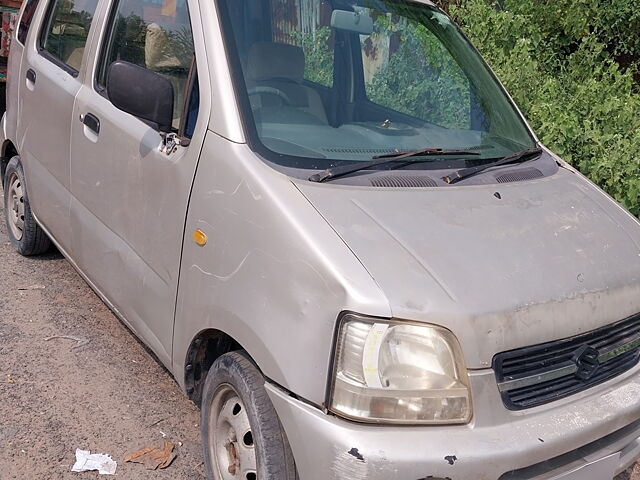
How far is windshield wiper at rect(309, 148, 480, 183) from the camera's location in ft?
8.37

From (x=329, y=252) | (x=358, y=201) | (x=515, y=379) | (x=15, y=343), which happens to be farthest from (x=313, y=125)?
(x=15, y=343)

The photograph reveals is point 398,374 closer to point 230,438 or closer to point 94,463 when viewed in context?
point 230,438

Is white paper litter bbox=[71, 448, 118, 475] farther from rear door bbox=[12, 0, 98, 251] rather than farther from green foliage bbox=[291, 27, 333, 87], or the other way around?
green foliage bbox=[291, 27, 333, 87]

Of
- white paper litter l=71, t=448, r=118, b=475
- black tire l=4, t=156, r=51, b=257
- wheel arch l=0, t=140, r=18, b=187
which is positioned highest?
wheel arch l=0, t=140, r=18, b=187

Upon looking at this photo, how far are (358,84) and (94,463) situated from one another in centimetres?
200

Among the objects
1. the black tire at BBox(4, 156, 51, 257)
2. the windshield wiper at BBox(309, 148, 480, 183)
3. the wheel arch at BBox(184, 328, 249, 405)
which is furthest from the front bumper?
the black tire at BBox(4, 156, 51, 257)

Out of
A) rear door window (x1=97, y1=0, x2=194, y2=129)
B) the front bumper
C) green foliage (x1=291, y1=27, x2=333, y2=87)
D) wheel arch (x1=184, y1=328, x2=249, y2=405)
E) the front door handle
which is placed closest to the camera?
the front bumper

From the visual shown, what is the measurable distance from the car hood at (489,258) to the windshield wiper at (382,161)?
5cm

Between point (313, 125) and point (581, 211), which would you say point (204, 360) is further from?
point (581, 211)

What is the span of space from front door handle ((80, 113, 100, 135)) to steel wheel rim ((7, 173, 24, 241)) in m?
1.49

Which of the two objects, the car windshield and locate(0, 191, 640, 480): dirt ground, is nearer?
the car windshield

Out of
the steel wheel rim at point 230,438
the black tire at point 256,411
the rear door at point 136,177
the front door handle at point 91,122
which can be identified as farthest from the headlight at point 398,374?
the front door handle at point 91,122

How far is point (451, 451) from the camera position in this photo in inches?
81.7

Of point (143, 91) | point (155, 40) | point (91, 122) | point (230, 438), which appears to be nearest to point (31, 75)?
point (91, 122)
